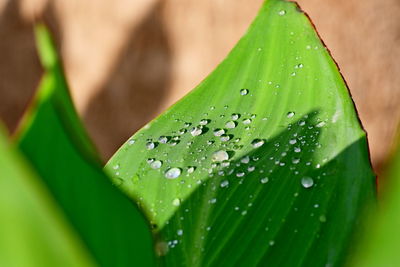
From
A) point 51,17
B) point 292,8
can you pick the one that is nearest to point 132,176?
point 292,8

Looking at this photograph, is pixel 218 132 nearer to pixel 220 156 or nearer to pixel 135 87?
pixel 220 156

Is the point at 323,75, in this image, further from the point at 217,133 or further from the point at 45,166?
the point at 45,166

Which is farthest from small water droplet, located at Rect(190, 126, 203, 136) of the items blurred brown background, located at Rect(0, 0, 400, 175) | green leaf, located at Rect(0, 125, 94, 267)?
blurred brown background, located at Rect(0, 0, 400, 175)

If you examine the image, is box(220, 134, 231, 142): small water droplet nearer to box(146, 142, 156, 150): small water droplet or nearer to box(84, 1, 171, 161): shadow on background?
box(146, 142, 156, 150): small water droplet

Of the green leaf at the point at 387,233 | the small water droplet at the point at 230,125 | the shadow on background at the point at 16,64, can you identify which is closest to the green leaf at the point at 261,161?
the small water droplet at the point at 230,125

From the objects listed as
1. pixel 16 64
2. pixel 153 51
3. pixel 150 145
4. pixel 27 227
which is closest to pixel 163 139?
pixel 150 145

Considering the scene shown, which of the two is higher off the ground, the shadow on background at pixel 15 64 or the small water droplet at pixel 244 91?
the shadow on background at pixel 15 64

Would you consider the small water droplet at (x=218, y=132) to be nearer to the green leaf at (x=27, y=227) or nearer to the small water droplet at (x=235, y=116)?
the small water droplet at (x=235, y=116)
